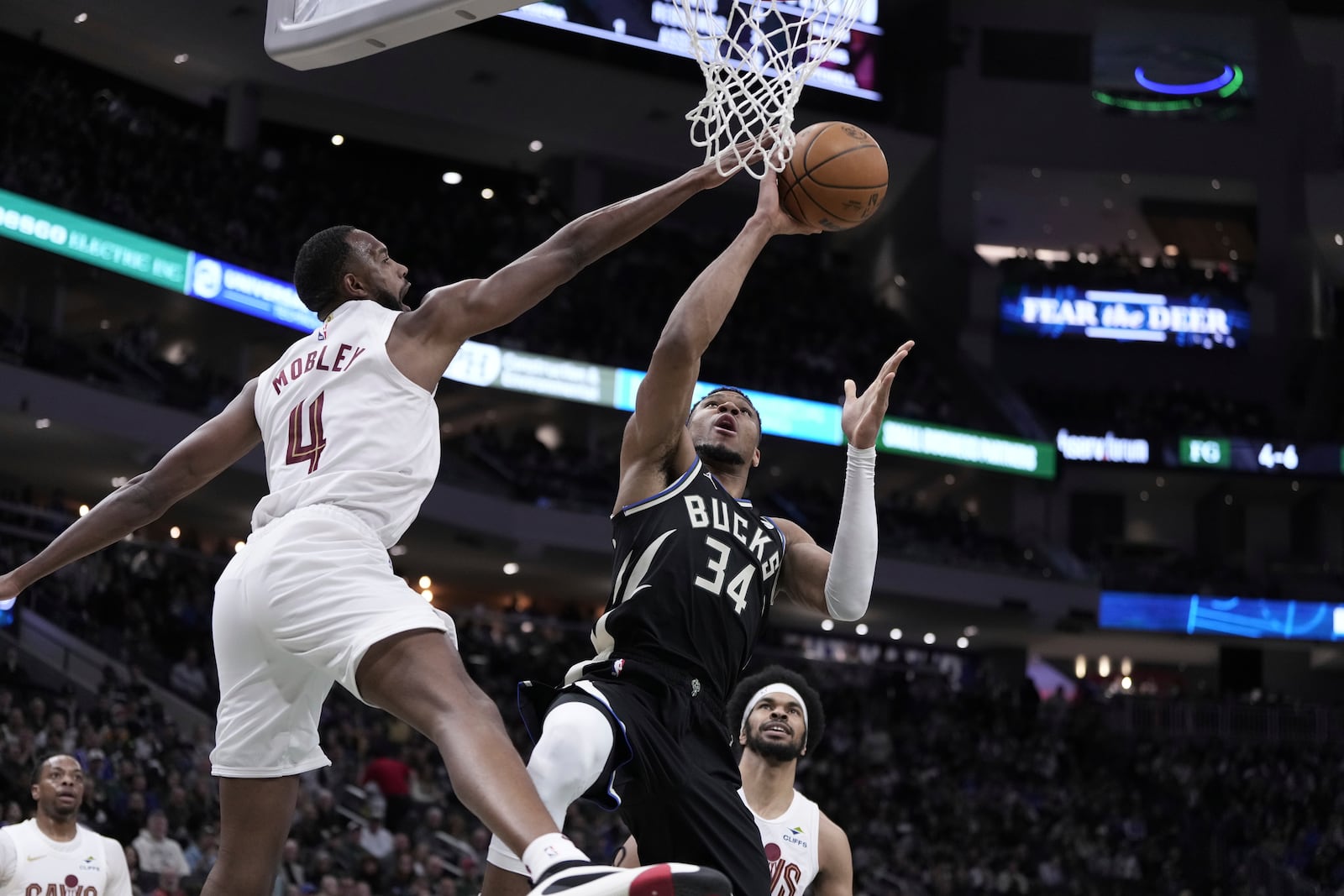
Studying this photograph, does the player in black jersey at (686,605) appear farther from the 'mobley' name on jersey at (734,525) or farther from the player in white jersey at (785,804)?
the player in white jersey at (785,804)

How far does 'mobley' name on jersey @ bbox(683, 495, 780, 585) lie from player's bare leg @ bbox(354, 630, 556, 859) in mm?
1290

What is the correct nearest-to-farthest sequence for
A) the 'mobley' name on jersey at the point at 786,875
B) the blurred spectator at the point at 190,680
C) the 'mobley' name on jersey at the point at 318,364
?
the 'mobley' name on jersey at the point at 318,364 → the 'mobley' name on jersey at the point at 786,875 → the blurred spectator at the point at 190,680

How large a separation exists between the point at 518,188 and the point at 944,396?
1015 centimetres

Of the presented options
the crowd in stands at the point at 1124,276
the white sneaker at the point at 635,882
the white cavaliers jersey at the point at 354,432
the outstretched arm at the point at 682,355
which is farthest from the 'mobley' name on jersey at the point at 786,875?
the crowd in stands at the point at 1124,276

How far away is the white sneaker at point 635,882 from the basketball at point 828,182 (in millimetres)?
2400

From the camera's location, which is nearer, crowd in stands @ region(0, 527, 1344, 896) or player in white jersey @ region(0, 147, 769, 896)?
player in white jersey @ region(0, 147, 769, 896)

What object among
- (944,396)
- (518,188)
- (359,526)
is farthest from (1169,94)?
(359,526)

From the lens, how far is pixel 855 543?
16.4ft

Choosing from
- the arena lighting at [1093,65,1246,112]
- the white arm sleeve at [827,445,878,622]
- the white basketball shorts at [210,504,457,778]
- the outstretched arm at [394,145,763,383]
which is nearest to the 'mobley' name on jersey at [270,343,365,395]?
the outstretched arm at [394,145,763,383]

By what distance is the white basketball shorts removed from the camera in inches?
146

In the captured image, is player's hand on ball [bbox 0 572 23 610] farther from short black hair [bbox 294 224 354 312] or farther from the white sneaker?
the white sneaker

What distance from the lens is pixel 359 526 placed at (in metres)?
3.90

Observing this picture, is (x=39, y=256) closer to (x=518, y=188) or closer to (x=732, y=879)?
Result: (x=518, y=188)

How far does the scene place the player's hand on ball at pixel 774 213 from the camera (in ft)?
15.9
